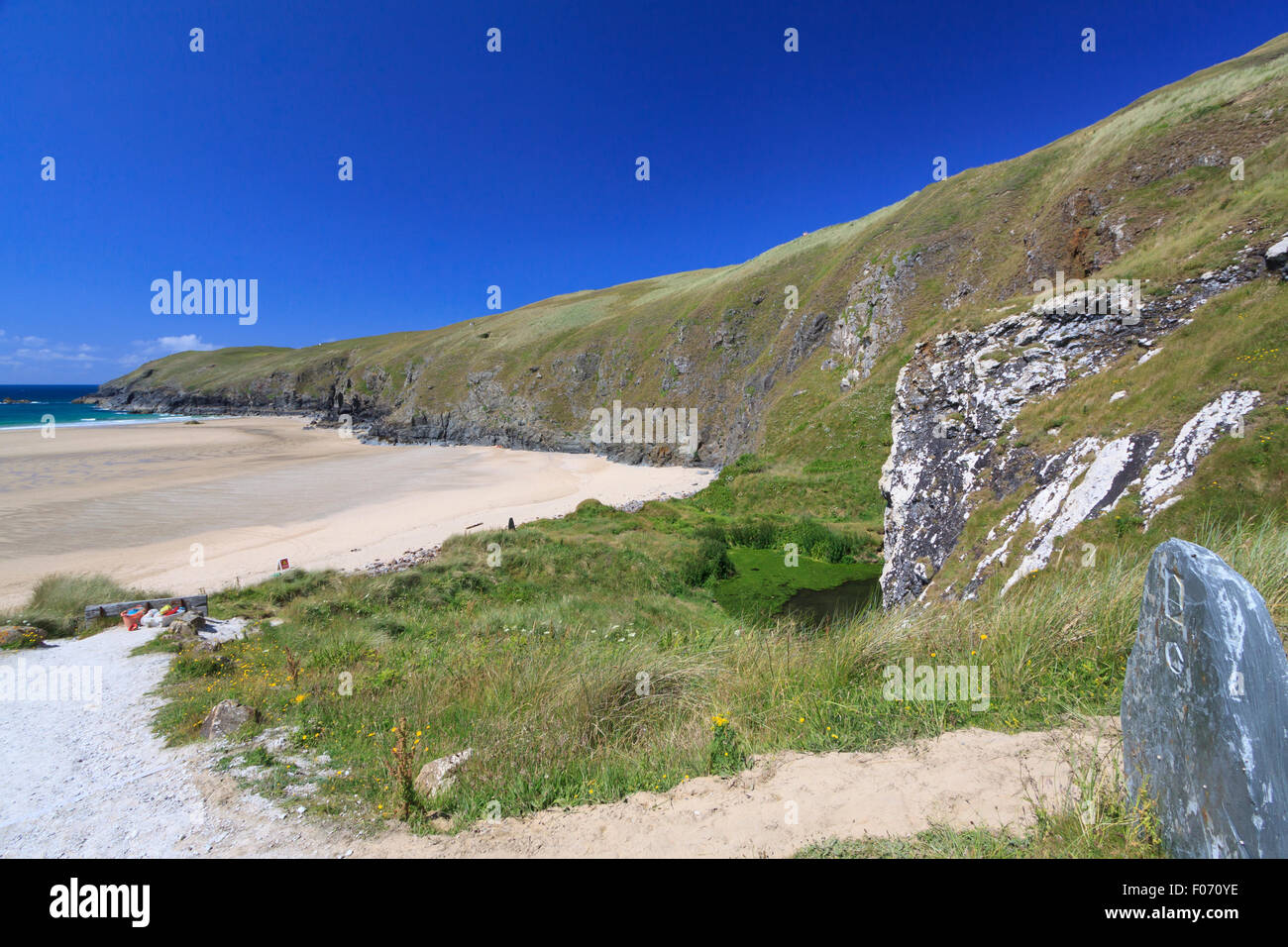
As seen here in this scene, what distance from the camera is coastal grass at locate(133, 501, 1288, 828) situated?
14.2 ft

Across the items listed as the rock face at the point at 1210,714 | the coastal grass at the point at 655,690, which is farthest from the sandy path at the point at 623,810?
the rock face at the point at 1210,714

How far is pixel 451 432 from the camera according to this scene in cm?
7500

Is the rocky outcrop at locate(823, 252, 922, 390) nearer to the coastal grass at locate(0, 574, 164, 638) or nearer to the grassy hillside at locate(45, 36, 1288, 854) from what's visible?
the grassy hillside at locate(45, 36, 1288, 854)

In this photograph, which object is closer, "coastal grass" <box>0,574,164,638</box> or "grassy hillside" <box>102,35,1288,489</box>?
"coastal grass" <box>0,574,164,638</box>

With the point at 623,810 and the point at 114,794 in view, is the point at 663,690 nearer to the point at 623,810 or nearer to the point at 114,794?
the point at 623,810

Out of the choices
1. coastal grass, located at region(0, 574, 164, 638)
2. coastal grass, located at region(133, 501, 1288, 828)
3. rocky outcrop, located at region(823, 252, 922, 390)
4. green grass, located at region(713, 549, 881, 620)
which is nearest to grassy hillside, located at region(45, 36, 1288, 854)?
coastal grass, located at region(133, 501, 1288, 828)

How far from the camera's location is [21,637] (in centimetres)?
959

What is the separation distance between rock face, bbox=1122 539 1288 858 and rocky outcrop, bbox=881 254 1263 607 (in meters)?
6.78

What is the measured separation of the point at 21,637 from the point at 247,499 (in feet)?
88.9

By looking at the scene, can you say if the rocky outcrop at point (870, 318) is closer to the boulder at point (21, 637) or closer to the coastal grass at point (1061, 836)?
the coastal grass at point (1061, 836)

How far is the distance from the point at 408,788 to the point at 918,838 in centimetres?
366
